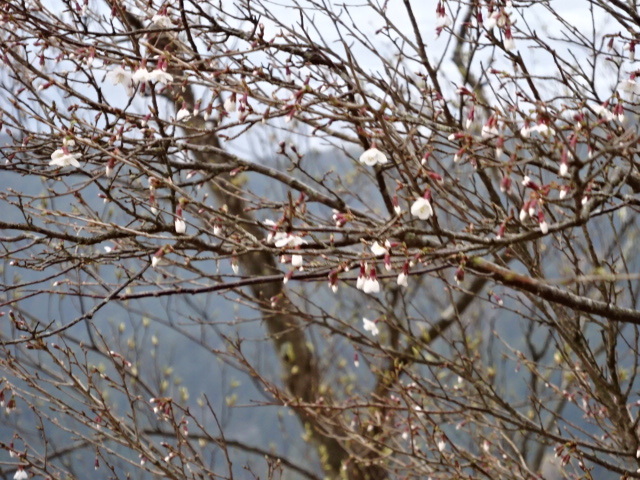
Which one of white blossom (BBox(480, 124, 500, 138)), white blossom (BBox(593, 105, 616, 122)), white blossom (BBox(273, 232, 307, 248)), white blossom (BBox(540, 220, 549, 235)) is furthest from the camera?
white blossom (BBox(593, 105, 616, 122))

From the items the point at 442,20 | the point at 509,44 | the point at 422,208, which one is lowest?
the point at 422,208

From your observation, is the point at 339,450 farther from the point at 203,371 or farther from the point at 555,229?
the point at 203,371

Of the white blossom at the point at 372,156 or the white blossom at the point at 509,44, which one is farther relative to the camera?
the white blossom at the point at 509,44

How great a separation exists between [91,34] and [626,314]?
2247mm

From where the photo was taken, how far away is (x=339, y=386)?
862 cm

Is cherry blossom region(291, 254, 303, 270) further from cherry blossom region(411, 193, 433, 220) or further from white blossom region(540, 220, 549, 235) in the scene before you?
white blossom region(540, 220, 549, 235)

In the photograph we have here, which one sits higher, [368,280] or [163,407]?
[368,280]

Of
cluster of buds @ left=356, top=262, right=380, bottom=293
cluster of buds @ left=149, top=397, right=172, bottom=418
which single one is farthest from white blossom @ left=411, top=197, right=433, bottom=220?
cluster of buds @ left=149, top=397, right=172, bottom=418

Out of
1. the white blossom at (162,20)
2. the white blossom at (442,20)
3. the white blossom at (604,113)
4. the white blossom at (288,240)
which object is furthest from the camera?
the white blossom at (442,20)

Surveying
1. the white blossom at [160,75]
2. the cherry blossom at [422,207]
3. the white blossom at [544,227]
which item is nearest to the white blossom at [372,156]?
the cherry blossom at [422,207]

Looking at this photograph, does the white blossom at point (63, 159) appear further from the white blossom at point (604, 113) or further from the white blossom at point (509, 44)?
the white blossom at point (604, 113)

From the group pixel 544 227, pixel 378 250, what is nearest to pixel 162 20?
pixel 378 250

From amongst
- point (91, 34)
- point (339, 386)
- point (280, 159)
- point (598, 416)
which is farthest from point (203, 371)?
point (91, 34)

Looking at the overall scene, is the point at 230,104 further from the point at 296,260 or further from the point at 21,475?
the point at 21,475
